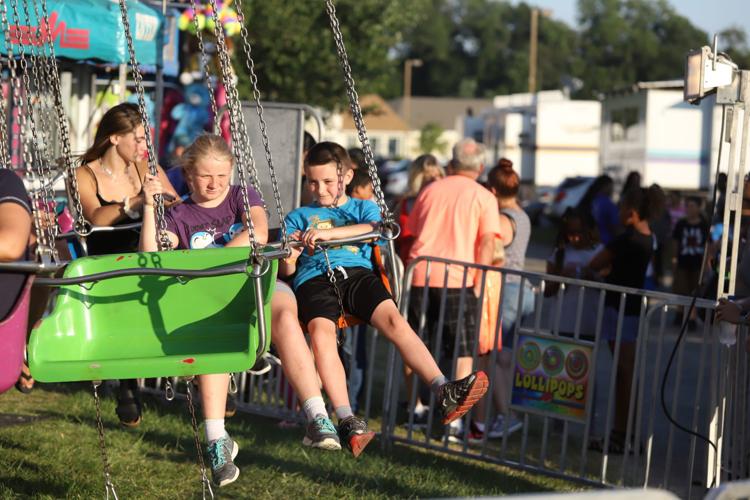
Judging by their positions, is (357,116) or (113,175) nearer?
(357,116)

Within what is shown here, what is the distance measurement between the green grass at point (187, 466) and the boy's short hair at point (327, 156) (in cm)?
172

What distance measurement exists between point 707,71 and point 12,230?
3.36 metres

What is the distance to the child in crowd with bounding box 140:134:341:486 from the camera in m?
5.48

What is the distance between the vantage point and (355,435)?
5.44 m

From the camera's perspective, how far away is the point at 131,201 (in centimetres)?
664

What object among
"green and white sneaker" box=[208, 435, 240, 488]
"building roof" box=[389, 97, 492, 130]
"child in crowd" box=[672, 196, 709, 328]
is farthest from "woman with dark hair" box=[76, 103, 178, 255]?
"building roof" box=[389, 97, 492, 130]

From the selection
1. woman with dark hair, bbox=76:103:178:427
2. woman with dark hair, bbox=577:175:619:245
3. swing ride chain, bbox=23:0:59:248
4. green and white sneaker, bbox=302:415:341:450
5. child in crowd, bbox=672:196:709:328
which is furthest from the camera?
child in crowd, bbox=672:196:709:328

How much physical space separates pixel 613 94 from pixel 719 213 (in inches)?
843

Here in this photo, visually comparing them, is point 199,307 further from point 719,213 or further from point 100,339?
point 719,213

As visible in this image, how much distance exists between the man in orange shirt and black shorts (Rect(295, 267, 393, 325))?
1.92m

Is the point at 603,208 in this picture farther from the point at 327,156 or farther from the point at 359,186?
the point at 327,156

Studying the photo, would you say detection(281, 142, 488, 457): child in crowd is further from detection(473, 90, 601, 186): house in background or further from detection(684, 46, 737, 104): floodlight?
detection(473, 90, 601, 186): house in background

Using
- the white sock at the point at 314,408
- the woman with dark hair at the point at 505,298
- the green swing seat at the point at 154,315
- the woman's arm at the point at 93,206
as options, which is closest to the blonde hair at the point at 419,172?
the woman with dark hair at the point at 505,298

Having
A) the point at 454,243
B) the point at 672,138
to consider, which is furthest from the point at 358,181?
the point at 672,138
